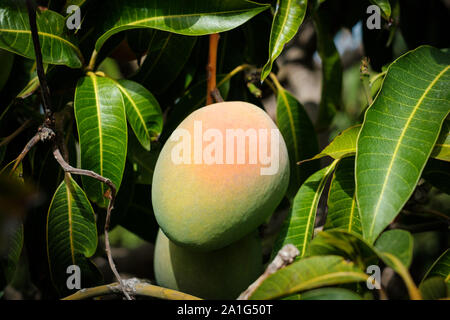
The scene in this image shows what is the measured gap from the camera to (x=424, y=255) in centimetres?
201

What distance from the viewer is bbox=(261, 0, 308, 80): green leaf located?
0.84 metres

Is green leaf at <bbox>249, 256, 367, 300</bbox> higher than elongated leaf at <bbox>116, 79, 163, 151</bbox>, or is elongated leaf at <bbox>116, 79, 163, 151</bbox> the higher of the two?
elongated leaf at <bbox>116, 79, 163, 151</bbox>

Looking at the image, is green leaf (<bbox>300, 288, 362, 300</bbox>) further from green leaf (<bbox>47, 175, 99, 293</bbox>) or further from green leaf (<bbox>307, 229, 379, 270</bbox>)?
green leaf (<bbox>47, 175, 99, 293</bbox>)

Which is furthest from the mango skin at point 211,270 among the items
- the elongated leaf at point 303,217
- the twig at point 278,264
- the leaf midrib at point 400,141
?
the leaf midrib at point 400,141

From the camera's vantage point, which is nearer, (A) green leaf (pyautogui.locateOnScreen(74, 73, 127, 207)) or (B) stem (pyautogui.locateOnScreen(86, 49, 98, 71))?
(A) green leaf (pyautogui.locateOnScreen(74, 73, 127, 207))

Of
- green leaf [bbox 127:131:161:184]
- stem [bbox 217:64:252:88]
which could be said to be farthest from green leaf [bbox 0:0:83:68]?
stem [bbox 217:64:252:88]

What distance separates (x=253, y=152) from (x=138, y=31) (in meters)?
0.40

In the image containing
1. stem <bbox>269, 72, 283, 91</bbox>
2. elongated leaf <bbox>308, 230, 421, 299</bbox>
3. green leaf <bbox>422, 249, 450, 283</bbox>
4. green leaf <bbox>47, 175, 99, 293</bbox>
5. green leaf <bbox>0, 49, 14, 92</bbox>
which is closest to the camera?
elongated leaf <bbox>308, 230, 421, 299</bbox>

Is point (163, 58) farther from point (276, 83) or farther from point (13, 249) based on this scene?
point (13, 249)

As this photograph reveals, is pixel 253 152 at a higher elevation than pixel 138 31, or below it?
below

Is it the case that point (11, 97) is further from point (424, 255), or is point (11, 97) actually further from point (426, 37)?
point (424, 255)

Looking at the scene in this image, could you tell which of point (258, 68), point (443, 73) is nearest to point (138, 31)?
point (258, 68)

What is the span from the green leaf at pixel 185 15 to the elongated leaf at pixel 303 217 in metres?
→ 0.33

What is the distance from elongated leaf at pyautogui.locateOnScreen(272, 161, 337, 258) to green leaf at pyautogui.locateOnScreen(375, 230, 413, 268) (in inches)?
6.1
